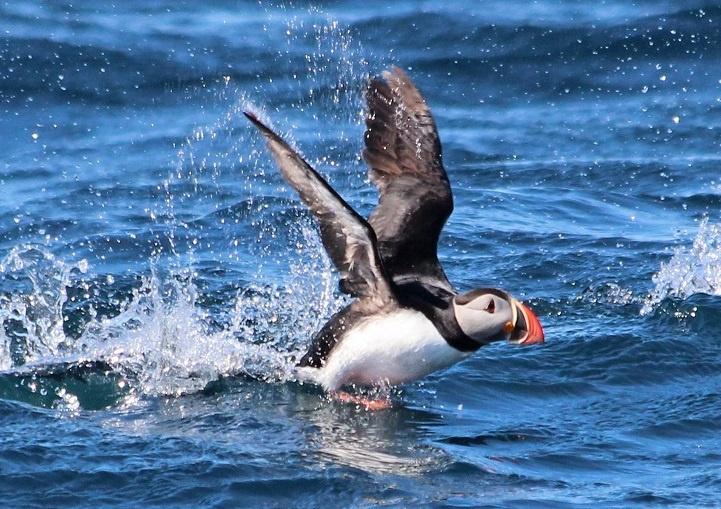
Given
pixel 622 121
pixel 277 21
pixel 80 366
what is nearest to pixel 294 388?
pixel 80 366

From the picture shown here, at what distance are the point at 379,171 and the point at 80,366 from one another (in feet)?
6.68

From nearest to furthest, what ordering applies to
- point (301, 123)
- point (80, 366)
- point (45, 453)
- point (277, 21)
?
point (45, 453) → point (80, 366) → point (301, 123) → point (277, 21)

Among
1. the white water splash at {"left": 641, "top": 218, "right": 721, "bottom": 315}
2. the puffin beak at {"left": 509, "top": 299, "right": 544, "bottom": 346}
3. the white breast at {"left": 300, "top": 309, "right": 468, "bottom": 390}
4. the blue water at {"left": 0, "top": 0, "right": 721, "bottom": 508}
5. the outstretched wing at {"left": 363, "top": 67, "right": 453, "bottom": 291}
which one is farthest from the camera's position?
the white water splash at {"left": 641, "top": 218, "right": 721, "bottom": 315}

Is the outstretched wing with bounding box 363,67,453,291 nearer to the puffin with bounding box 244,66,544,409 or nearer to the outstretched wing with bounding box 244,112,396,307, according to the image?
the puffin with bounding box 244,66,544,409

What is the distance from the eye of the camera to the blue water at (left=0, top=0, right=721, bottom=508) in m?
6.26

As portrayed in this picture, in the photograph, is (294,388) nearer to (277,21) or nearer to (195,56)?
(195,56)

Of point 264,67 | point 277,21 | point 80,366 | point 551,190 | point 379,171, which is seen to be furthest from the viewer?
point 277,21

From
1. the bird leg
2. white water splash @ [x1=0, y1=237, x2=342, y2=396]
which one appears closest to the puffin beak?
the bird leg

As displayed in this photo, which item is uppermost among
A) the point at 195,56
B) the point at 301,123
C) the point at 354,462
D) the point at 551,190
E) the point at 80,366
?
the point at 195,56

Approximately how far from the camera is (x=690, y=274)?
29.1 ft

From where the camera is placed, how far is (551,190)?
11430 millimetres

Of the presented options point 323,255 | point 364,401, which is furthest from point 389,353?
point 323,255

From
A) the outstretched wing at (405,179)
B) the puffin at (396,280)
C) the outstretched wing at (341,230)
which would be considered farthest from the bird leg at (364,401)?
the outstretched wing at (405,179)

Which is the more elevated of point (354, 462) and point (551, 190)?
point (551, 190)
